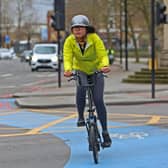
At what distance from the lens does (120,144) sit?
947cm

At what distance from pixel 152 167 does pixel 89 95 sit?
121 centimetres

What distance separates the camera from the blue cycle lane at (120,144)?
8.05m

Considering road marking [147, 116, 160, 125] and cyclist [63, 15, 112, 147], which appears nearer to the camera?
cyclist [63, 15, 112, 147]

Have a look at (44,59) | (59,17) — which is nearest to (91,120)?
(59,17)

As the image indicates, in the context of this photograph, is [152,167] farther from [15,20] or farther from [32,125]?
[15,20]

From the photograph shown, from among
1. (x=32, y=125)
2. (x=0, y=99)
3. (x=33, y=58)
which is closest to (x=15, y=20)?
(x=33, y=58)

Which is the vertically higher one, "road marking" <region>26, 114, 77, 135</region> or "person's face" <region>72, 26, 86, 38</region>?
"person's face" <region>72, 26, 86, 38</region>

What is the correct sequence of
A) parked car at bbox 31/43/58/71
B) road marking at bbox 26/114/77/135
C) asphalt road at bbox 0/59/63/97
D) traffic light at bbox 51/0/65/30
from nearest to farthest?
road marking at bbox 26/114/77/135
traffic light at bbox 51/0/65/30
asphalt road at bbox 0/59/63/97
parked car at bbox 31/43/58/71

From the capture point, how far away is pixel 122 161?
8.13m

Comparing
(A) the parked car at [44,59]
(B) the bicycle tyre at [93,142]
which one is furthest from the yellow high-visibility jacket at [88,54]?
(A) the parked car at [44,59]

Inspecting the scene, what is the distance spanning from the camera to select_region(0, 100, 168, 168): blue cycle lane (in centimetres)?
805

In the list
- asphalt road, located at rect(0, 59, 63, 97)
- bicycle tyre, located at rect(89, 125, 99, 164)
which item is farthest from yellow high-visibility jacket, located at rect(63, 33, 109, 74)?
asphalt road, located at rect(0, 59, 63, 97)

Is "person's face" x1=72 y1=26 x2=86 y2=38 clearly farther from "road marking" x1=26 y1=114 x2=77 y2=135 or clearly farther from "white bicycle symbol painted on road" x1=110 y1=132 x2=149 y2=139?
"road marking" x1=26 y1=114 x2=77 y2=135

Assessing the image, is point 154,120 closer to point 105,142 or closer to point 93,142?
point 105,142
